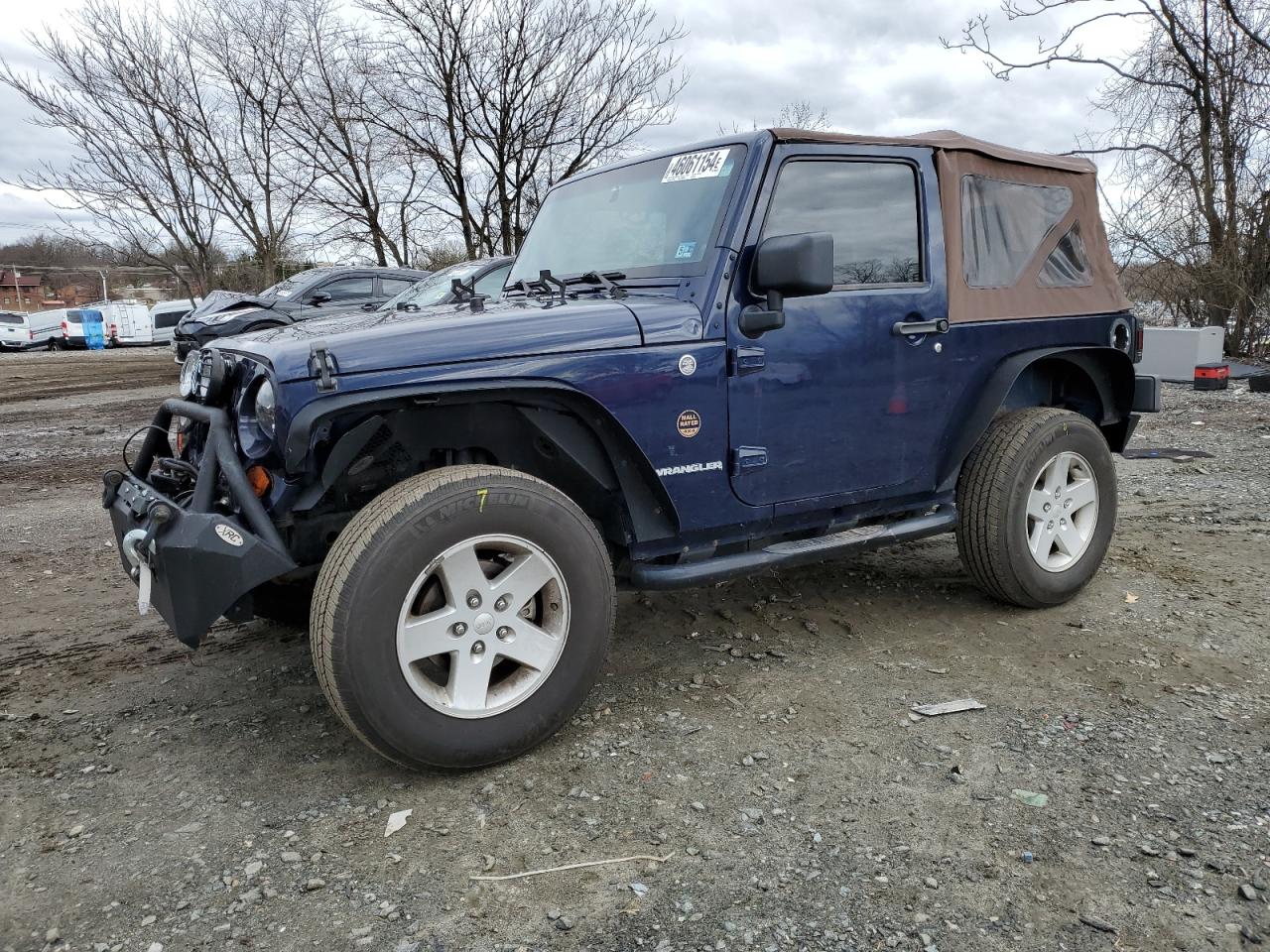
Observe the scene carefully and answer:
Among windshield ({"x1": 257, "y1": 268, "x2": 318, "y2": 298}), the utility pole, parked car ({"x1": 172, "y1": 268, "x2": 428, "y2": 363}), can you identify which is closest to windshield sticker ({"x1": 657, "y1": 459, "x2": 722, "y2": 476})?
parked car ({"x1": 172, "y1": 268, "x2": 428, "y2": 363})

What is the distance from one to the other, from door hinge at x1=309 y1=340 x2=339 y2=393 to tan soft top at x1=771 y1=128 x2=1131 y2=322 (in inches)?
70.7

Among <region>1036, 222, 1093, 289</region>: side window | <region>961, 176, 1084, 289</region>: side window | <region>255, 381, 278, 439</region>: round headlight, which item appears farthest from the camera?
<region>1036, 222, 1093, 289</region>: side window

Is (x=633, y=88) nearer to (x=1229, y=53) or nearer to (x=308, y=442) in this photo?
(x=1229, y=53)

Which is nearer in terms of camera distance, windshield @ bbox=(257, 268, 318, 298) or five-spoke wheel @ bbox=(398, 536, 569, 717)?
five-spoke wheel @ bbox=(398, 536, 569, 717)

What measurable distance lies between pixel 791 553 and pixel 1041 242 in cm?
193

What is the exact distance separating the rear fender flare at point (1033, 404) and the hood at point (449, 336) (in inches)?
A: 61.9

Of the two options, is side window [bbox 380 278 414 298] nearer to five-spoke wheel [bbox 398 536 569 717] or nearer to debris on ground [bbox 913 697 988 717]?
five-spoke wheel [bbox 398 536 569 717]

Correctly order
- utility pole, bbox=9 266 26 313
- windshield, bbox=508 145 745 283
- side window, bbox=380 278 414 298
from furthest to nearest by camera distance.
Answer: utility pole, bbox=9 266 26 313 → side window, bbox=380 278 414 298 → windshield, bbox=508 145 745 283

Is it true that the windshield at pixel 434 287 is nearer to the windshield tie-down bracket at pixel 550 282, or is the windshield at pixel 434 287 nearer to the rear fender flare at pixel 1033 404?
the windshield tie-down bracket at pixel 550 282

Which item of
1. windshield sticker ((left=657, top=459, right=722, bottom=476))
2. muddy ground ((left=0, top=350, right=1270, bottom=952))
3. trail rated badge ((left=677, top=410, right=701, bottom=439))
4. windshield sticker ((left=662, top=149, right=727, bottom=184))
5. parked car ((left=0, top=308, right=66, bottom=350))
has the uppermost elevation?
parked car ((left=0, top=308, right=66, bottom=350))

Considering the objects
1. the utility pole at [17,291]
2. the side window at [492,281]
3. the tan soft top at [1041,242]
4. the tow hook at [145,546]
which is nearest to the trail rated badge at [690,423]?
the tan soft top at [1041,242]

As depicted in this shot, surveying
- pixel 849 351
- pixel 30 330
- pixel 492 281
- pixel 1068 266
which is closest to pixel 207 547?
pixel 849 351

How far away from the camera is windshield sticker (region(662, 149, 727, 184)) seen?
326 cm

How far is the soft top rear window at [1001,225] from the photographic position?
3.73m
